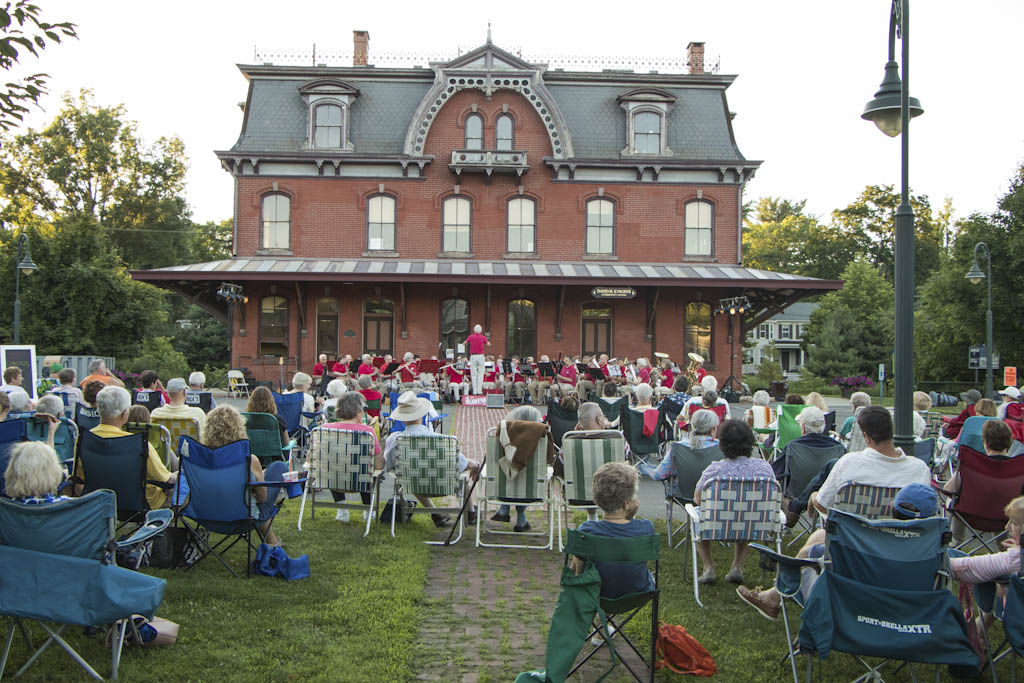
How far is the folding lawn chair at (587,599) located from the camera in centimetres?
402

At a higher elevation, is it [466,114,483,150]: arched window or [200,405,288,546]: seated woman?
[466,114,483,150]: arched window

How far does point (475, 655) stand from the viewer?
4.70 m

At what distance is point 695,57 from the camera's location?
2945 centimetres

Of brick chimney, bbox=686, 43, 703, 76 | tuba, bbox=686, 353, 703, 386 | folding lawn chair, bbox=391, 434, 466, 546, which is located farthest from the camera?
brick chimney, bbox=686, 43, 703, 76

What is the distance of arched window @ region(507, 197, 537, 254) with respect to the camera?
88.4 feet

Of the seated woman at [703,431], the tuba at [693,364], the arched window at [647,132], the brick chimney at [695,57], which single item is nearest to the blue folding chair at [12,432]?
the seated woman at [703,431]

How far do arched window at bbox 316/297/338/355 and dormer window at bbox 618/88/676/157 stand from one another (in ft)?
35.9

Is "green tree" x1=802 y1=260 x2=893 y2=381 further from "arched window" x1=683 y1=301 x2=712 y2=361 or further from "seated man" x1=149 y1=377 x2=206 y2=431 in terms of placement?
"seated man" x1=149 y1=377 x2=206 y2=431

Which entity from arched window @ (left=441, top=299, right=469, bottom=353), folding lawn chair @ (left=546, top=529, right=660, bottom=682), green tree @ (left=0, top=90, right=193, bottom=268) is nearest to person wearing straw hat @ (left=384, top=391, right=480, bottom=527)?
folding lawn chair @ (left=546, top=529, right=660, bottom=682)

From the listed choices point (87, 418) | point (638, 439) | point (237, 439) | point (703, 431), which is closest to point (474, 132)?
point (638, 439)

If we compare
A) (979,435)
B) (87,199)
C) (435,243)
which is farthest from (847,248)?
(979,435)

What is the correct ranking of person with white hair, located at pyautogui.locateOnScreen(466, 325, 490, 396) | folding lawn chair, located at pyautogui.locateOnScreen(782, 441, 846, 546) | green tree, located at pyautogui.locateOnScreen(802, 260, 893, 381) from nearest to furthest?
1. folding lawn chair, located at pyautogui.locateOnScreen(782, 441, 846, 546)
2. person with white hair, located at pyautogui.locateOnScreen(466, 325, 490, 396)
3. green tree, located at pyautogui.locateOnScreen(802, 260, 893, 381)

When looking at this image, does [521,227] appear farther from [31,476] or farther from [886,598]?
[886,598]

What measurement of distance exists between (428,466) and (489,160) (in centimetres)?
2006
